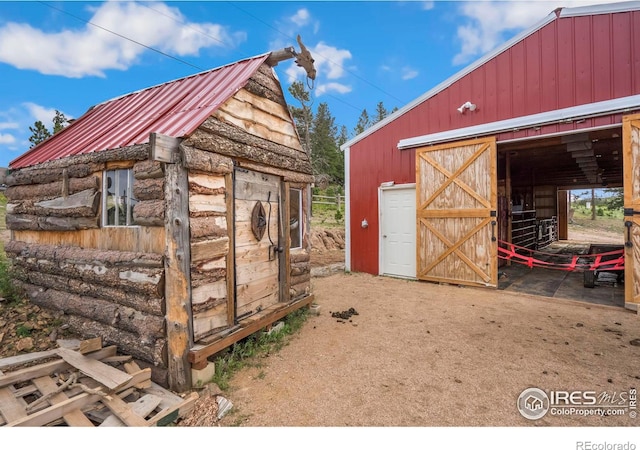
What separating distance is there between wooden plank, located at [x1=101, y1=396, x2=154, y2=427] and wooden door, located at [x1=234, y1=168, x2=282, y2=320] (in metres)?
1.45

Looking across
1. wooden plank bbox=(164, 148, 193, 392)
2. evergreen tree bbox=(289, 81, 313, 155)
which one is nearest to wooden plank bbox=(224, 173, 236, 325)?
wooden plank bbox=(164, 148, 193, 392)

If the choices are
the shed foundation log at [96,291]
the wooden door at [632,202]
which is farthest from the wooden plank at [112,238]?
the wooden door at [632,202]

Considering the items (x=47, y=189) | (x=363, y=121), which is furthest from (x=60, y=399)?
(x=363, y=121)

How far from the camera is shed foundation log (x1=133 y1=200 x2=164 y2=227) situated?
2.97m

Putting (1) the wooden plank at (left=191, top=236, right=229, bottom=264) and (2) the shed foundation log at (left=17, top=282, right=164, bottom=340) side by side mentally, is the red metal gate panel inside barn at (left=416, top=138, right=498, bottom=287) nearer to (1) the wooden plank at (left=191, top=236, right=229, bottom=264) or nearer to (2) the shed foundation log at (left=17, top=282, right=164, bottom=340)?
(1) the wooden plank at (left=191, top=236, right=229, bottom=264)

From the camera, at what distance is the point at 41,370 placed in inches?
111

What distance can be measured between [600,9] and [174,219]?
763cm

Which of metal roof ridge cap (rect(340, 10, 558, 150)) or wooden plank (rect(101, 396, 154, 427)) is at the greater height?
metal roof ridge cap (rect(340, 10, 558, 150))

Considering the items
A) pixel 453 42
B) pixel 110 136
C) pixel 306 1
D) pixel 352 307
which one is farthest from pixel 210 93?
pixel 453 42

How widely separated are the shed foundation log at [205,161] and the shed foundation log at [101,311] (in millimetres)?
1563

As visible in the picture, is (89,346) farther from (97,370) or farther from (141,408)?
(141,408)

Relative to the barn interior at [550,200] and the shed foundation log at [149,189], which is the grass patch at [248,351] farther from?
the barn interior at [550,200]

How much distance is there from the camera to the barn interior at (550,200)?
634cm
